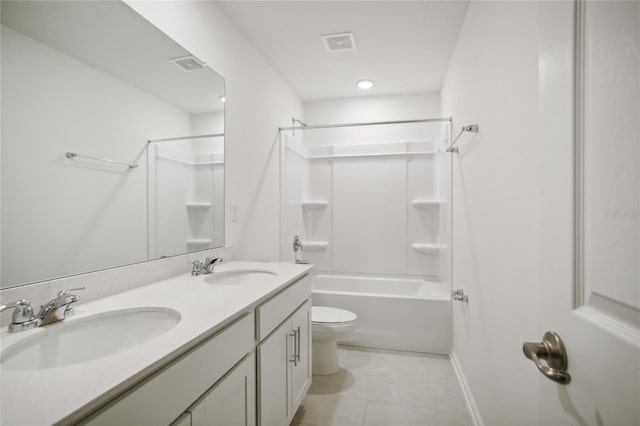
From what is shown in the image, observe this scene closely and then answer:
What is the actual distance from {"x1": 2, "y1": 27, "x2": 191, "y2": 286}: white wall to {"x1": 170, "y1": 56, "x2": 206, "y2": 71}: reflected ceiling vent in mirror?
0.36 metres

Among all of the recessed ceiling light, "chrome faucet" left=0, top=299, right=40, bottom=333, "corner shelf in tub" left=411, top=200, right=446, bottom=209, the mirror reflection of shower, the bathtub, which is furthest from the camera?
"corner shelf in tub" left=411, top=200, right=446, bottom=209

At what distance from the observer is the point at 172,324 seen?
3.23 ft

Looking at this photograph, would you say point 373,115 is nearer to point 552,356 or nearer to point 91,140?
point 91,140

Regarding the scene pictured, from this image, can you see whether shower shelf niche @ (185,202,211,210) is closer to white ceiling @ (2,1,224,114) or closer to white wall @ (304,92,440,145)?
white ceiling @ (2,1,224,114)

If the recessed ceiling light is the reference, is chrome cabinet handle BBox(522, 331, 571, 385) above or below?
below

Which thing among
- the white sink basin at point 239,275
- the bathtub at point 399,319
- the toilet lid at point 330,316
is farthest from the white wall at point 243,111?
the bathtub at point 399,319

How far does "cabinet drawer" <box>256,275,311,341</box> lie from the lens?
1226mm

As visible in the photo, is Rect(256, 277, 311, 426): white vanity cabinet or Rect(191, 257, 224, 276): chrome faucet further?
Rect(191, 257, 224, 276): chrome faucet

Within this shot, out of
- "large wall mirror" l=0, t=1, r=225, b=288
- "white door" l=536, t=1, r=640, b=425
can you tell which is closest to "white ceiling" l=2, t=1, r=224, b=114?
"large wall mirror" l=0, t=1, r=225, b=288

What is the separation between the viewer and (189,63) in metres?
1.68

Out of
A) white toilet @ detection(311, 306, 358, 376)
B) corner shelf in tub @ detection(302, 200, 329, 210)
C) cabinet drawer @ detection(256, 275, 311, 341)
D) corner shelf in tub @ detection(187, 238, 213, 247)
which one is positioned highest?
corner shelf in tub @ detection(302, 200, 329, 210)

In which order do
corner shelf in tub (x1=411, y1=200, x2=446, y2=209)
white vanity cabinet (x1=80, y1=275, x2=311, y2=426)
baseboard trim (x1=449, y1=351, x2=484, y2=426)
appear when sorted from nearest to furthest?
white vanity cabinet (x1=80, y1=275, x2=311, y2=426) < baseboard trim (x1=449, y1=351, x2=484, y2=426) < corner shelf in tub (x1=411, y1=200, x2=446, y2=209)

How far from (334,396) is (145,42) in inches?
90.3

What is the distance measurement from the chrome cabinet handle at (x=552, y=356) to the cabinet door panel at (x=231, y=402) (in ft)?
2.69
